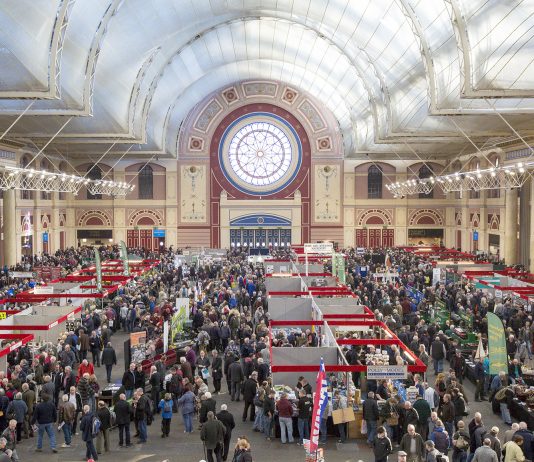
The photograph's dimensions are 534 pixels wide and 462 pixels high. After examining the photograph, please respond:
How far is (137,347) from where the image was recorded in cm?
1766

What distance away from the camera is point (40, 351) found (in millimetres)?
17656

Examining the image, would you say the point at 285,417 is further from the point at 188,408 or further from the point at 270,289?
the point at 270,289

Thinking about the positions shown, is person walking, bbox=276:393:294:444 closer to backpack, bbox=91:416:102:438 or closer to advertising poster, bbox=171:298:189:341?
backpack, bbox=91:416:102:438

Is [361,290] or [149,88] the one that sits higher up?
[149,88]

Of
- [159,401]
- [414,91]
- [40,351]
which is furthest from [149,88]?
[159,401]

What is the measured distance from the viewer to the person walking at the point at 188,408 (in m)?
14.0

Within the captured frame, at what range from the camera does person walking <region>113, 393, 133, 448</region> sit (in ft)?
43.5

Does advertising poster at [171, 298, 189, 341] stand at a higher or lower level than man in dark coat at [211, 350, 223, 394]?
higher

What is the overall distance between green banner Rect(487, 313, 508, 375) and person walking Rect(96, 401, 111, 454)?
25.8ft

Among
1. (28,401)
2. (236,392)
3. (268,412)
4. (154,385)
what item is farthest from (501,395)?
(28,401)

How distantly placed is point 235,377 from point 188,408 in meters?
2.32

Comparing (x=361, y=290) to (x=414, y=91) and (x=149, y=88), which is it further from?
(x=149, y=88)

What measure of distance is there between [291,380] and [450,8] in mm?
12796

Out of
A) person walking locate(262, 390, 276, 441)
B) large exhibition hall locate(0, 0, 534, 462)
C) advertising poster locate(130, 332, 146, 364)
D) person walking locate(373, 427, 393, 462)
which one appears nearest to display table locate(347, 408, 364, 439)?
large exhibition hall locate(0, 0, 534, 462)
